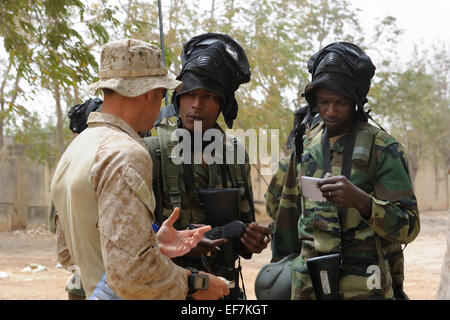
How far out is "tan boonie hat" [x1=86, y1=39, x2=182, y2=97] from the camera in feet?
6.31

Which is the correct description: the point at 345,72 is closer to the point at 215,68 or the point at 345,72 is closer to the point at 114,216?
the point at 215,68

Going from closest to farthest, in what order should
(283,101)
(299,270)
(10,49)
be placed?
1. (299,270)
2. (10,49)
3. (283,101)

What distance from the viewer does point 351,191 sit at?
2.37m

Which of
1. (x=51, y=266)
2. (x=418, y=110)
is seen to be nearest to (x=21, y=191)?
(x=51, y=266)

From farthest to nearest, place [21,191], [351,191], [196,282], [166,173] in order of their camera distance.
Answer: [21,191] → [166,173] → [351,191] → [196,282]

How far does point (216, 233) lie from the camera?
274 cm

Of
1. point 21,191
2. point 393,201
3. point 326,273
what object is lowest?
point 21,191

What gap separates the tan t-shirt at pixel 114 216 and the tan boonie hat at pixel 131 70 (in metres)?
0.16

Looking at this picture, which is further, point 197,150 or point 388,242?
point 197,150

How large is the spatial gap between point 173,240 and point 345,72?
1285 millimetres

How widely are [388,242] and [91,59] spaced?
5.21 m

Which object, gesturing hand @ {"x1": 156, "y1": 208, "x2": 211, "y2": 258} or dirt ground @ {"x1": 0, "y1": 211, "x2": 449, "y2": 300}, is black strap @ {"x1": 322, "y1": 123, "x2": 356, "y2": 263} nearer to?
gesturing hand @ {"x1": 156, "y1": 208, "x2": 211, "y2": 258}

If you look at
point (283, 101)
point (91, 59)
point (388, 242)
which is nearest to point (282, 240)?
point (388, 242)
